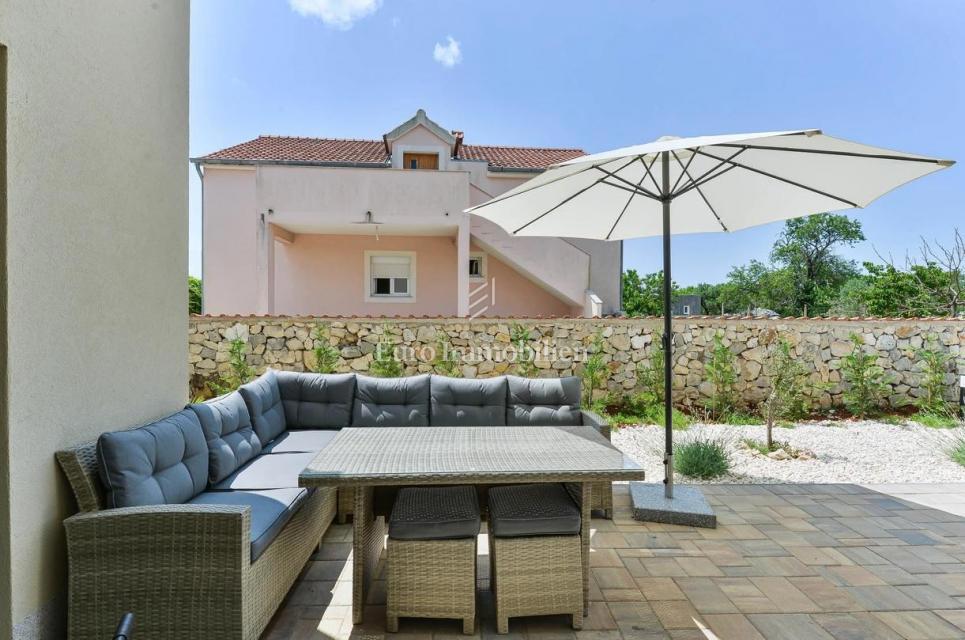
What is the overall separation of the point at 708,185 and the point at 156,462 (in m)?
4.45

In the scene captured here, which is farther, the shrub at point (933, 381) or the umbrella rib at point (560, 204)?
the shrub at point (933, 381)

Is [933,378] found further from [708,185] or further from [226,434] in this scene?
[226,434]

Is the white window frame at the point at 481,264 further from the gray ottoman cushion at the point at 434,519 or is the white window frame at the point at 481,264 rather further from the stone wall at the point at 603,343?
the gray ottoman cushion at the point at 434,519

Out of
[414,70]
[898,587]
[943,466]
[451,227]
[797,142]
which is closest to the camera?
[898,587]

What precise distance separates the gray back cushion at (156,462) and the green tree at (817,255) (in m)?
40.8

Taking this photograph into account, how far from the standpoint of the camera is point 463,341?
8680 mm

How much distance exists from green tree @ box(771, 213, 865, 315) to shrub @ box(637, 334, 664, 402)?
3354 cm

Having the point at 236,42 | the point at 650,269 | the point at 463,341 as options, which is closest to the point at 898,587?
the point at 463,341

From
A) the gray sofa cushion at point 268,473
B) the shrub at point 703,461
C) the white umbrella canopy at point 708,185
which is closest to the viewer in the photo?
the gray sofa cushion at point 268,473

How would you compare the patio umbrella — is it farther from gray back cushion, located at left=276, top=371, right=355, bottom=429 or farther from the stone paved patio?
gray back cushion, located at left=276, top=371, right=355, bottom=429

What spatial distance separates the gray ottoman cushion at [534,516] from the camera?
8.39ft

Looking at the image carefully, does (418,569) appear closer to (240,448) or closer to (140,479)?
(140,479)

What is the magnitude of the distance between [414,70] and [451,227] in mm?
4010

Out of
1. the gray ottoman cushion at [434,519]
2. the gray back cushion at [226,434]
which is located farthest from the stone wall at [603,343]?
the gray ottoman cushion at [434,519]
